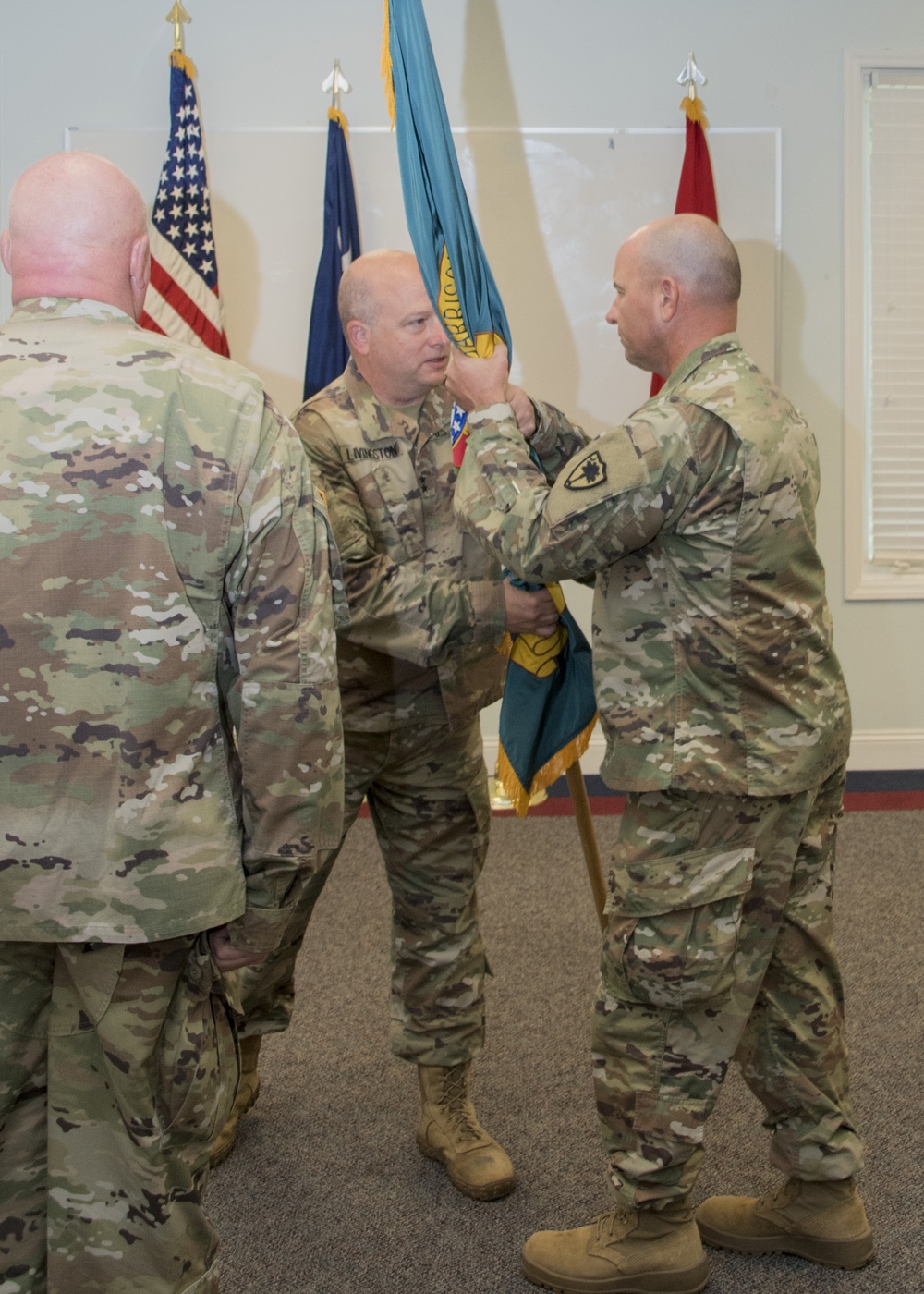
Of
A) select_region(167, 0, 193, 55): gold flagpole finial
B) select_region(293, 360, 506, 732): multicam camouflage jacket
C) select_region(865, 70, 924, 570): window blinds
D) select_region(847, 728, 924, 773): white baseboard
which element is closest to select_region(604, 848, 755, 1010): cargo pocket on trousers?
select_region(293, 360, 506, 732): multicam camouflage jacket

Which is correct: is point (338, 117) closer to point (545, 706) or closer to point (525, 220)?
point (525, 220)

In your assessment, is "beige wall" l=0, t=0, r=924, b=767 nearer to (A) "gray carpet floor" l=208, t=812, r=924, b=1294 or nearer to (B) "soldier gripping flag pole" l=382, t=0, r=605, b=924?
(A) "gray carpet floor" l=208, t=812, r=924, b=1294

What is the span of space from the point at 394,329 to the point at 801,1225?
1.79 meters

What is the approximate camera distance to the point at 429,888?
95.2 inches

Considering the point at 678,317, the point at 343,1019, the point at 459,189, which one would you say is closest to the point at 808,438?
the point at 678,317

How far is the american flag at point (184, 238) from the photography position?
4.34 m

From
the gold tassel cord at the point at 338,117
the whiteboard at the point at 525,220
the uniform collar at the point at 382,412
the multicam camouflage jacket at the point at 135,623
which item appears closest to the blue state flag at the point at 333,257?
the gold tassel cord at the point at 338,117

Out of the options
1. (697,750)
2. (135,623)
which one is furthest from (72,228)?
(697,750)

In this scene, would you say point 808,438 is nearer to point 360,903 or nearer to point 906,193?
point 360,903

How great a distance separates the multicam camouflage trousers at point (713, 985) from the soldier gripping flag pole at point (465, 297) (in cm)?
41

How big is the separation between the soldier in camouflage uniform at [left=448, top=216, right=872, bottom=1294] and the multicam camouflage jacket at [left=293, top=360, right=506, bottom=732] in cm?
32

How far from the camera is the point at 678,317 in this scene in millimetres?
1940

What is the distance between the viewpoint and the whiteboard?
4684 millimetres

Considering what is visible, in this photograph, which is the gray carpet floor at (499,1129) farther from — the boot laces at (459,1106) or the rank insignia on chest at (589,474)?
the rank insignia on chest at (589,474)
